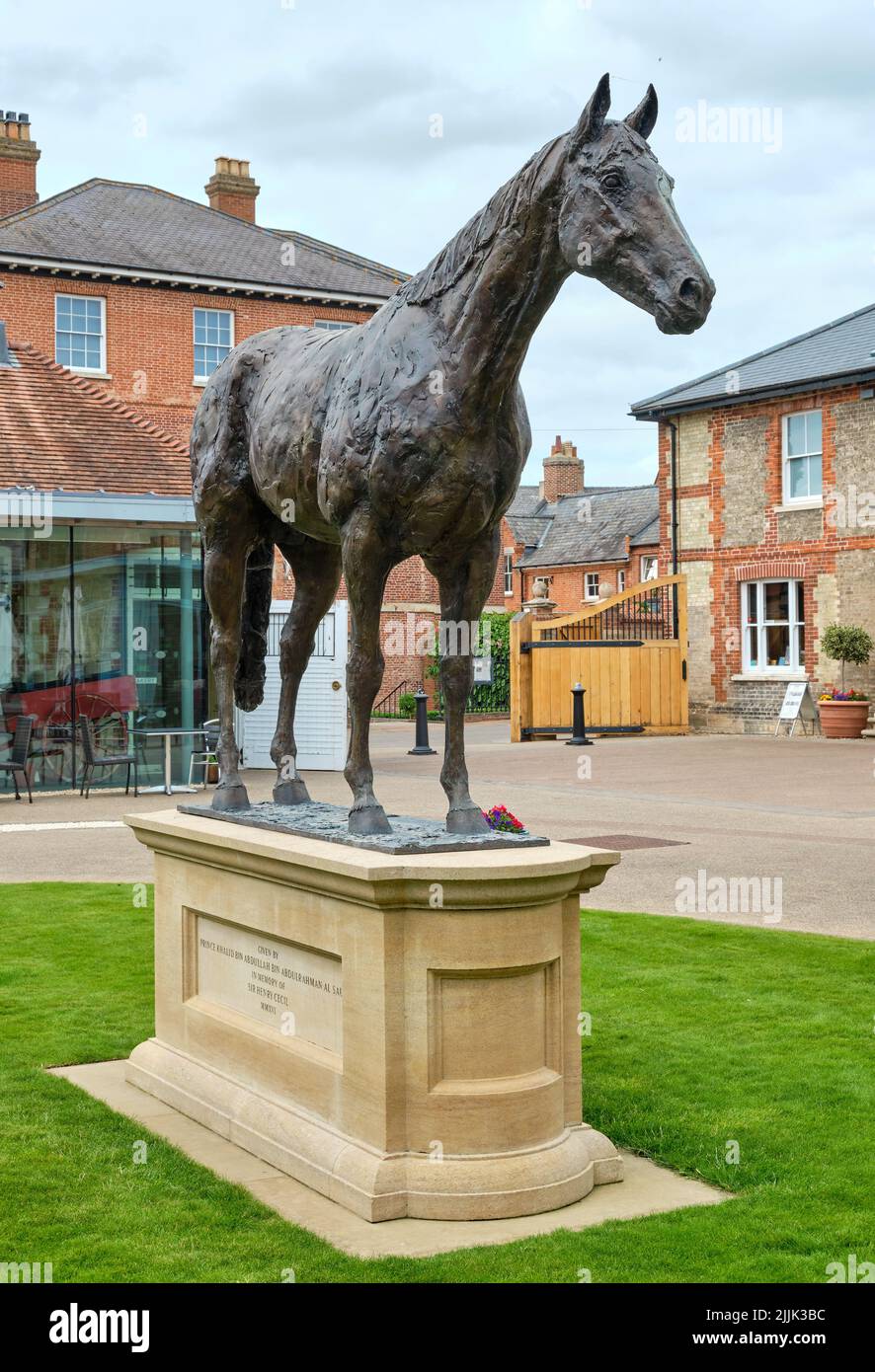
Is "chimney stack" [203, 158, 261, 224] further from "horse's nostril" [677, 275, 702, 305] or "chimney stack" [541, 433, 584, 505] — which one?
"horse's nostril" [677, 275, 702, 305]

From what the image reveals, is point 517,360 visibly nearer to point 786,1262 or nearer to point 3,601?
point 786,1262

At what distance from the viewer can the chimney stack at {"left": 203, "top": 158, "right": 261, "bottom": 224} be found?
34062 millimetres

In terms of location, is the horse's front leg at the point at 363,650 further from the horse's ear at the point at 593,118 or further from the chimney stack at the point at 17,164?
the chimney stack at the point at 17,164

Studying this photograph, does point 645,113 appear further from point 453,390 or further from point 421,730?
point 421,730

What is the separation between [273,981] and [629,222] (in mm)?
2824

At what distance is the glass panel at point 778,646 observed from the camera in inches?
1019

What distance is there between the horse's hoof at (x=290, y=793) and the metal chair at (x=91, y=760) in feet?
36.0

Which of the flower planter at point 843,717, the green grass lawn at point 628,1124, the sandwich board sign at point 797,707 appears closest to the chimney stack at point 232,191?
the sandwich board sign at point 797,707

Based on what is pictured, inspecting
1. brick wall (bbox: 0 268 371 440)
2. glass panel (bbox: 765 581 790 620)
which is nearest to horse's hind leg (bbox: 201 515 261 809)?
glass panel (bbox: 765 581 790 620)

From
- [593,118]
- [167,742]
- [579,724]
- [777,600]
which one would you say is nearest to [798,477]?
[777,600]

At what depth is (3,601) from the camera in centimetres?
1694

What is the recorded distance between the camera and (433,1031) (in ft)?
14.0
